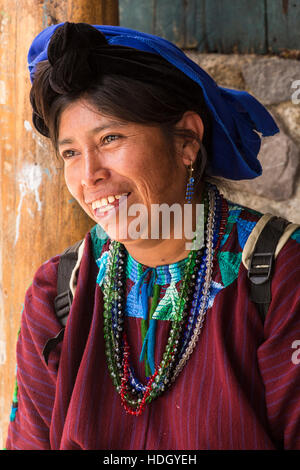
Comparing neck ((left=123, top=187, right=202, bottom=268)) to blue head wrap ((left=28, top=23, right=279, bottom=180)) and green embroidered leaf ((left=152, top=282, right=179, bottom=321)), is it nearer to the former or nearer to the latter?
green embroidered leaf ((left=152, top=282, right=179, bottom=321))

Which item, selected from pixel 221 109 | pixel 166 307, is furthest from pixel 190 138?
pixel 166 307

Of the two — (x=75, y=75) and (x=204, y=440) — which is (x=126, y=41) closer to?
(x=75, y=75)

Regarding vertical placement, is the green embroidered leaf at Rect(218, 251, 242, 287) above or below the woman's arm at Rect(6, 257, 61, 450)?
above

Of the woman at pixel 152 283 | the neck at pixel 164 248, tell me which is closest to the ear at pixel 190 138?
the woman at pixel 152 283

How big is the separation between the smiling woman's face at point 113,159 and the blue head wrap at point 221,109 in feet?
0.65

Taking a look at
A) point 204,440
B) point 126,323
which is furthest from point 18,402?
point 204,440

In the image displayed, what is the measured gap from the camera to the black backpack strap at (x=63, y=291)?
1784 mm

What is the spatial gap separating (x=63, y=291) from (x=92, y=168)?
1.57 ft

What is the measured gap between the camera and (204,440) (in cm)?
153

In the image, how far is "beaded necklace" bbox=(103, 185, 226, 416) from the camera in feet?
5.35

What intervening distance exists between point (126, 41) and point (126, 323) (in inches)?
33.5

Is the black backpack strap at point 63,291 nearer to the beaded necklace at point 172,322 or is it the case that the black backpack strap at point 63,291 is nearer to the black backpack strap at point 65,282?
the black backpack strap at point 65,282

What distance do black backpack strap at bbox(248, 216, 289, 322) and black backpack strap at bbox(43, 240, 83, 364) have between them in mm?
609

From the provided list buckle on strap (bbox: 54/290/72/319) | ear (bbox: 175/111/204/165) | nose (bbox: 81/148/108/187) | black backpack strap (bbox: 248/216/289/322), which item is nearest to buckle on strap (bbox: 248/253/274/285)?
black backpack strap (bbox: 248/216/289/322)
